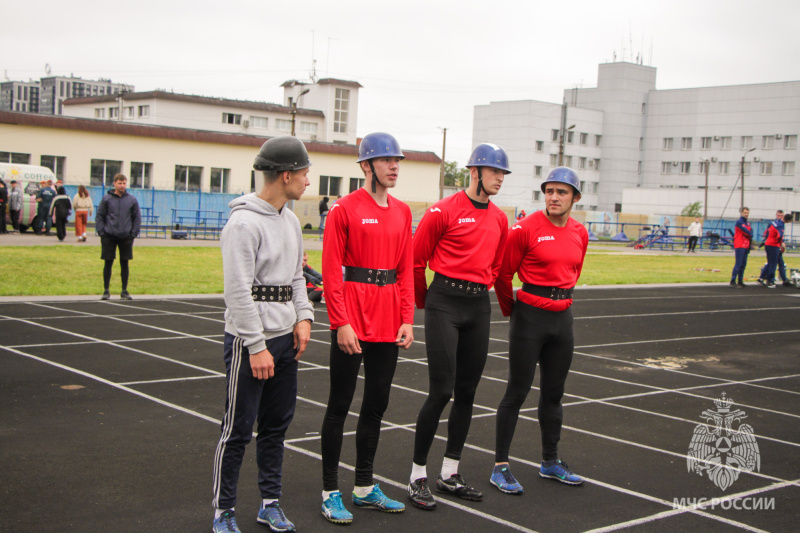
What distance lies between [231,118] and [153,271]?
50800mm

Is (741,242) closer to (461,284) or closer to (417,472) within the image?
(461,284)

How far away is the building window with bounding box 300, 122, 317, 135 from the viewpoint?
Result: 73000 millimetres

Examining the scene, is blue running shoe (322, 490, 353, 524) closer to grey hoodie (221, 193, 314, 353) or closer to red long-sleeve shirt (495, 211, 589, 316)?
grey hoodie (221, 193, 314, 353)

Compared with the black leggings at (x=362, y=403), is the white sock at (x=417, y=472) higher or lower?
lower

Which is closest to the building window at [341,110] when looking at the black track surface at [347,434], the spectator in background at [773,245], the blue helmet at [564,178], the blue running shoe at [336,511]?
the spectator in background at [773,245]

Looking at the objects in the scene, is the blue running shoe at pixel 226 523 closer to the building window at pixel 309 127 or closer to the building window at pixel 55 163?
the building window at pixel 55 163

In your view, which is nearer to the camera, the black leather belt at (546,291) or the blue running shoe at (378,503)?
the blue running shoe at (378,503)

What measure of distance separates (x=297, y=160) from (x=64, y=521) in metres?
2.35

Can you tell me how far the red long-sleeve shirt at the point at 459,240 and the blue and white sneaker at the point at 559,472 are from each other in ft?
4.42

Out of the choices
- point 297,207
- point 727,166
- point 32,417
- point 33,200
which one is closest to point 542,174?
point 727,166

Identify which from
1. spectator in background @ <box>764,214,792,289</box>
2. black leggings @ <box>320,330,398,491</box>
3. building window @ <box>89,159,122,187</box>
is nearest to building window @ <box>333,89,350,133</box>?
building window @ <box>89,159,122,187</box>

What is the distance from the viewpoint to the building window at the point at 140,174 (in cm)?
4769

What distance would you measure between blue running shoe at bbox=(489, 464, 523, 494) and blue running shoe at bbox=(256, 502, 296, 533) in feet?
4.99

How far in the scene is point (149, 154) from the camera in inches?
1884
